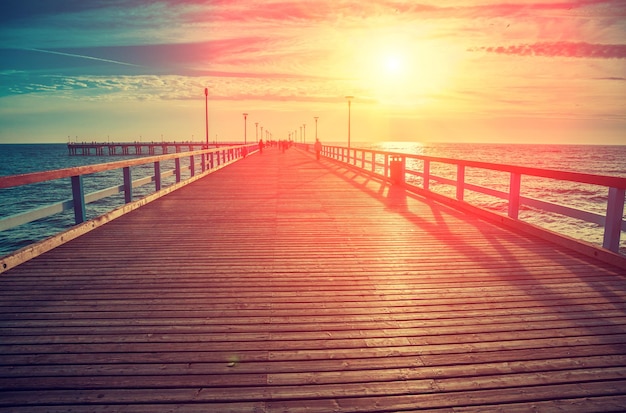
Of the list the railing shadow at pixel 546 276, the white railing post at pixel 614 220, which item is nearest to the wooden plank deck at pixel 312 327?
the railing shadow at pixel 546 276

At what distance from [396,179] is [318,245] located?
27.8 ft

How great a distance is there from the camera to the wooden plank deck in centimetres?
238

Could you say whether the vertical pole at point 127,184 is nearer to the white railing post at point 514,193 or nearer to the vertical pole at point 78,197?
the vertical pole at point 78,197

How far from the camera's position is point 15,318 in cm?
338

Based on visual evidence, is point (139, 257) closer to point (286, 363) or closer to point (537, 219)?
point (286, 363)

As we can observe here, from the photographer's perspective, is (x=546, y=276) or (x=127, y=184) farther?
(x=127, y=184)

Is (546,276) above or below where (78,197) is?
below

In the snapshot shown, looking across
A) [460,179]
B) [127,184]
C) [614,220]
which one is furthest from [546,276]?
[127,184]

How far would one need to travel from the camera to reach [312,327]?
10.6 feet

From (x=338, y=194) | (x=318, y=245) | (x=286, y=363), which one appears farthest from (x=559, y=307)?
(x=338, y=194)

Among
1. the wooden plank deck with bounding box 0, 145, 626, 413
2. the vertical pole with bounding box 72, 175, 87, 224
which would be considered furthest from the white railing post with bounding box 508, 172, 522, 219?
the vertical pole with bounding box 72, 175, 87, 224

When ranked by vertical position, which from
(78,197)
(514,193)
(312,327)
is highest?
(514,193)

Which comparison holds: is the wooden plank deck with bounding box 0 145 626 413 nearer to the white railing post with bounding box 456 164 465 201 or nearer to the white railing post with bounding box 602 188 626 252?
the white railing post with bounding box 602 188 626 252

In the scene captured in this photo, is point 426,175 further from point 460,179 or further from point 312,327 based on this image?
A: point 312,327
